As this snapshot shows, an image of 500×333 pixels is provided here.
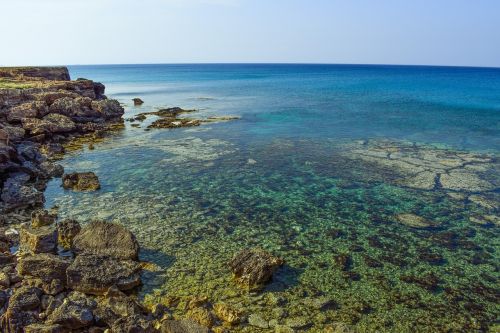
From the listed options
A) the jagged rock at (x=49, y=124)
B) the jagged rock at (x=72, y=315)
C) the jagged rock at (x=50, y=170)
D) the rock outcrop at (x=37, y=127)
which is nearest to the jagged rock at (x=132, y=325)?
the jagged rock at (x=72, y=315)

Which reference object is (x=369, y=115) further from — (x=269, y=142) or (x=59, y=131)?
(x=59, y=131)

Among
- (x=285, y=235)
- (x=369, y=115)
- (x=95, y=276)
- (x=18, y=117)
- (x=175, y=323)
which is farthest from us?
(x=369, y=115)

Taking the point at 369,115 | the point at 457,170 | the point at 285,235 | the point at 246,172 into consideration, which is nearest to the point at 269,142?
the point at 246,172

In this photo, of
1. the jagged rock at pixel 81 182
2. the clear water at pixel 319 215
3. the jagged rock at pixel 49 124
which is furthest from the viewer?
the jagged rock at pixel 49 124

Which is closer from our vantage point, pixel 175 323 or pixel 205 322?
pixel 175 323

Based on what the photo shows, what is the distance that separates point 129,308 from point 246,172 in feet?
50.7

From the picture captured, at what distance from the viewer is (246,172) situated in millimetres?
25125

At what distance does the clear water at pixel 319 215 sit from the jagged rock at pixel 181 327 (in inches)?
53.8

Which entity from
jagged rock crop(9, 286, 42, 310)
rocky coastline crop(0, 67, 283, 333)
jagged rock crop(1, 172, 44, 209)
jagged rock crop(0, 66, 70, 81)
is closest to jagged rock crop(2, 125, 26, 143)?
rocky coastline crop(0, 67, 283, 333)

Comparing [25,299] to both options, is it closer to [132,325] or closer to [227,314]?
[132,325]

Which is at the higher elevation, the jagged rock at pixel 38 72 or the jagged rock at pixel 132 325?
the jagged rock at pixel 38 72

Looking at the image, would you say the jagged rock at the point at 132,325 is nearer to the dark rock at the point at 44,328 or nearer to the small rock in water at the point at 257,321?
the dark rock at the point at 44,328

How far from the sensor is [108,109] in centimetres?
4688

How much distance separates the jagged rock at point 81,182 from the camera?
2155cm
